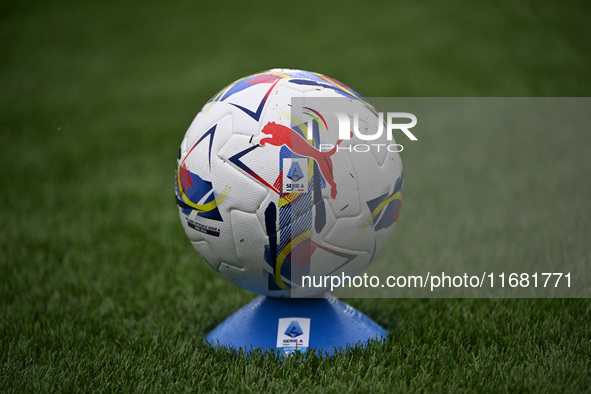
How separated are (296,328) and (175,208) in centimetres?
324

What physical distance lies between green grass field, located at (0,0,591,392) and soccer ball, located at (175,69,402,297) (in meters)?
0.52

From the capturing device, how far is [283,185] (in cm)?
258

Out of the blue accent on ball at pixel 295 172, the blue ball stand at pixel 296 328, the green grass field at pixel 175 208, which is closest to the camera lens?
the blue accent on ball at pixel 295 172

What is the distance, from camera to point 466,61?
11539 millimetres

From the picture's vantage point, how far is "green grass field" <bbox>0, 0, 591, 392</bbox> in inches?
109

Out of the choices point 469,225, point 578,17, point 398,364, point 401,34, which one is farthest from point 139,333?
point 401,34

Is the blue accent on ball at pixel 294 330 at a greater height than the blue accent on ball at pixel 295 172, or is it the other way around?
the blue accent on ball at pixel 295 172

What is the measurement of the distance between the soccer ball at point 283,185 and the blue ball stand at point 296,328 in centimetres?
23

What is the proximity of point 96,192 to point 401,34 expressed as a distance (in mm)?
8916

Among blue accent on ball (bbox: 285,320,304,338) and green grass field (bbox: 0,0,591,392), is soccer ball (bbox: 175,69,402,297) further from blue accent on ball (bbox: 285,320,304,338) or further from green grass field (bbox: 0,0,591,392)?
green grass field (bbox: 0,0,591,392)

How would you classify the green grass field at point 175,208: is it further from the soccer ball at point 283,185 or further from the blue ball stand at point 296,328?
the soccer ball at point 283,185

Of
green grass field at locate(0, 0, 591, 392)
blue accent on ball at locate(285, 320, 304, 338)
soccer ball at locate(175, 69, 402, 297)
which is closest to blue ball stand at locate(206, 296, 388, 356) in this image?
blue accent on ball at locate(285, 320, 304, 338)

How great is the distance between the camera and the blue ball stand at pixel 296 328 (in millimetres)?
2941

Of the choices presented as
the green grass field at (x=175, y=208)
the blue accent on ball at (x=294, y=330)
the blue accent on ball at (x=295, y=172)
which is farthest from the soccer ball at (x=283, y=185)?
the green grass field at (x=175, y=208)
